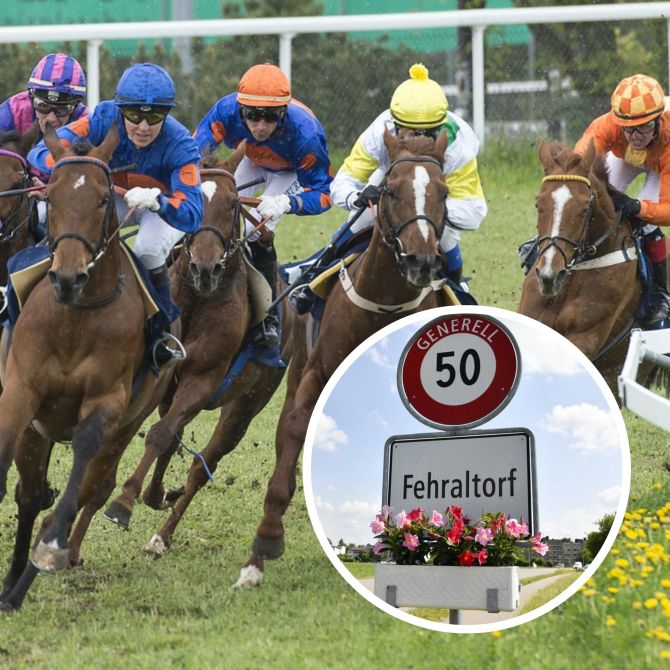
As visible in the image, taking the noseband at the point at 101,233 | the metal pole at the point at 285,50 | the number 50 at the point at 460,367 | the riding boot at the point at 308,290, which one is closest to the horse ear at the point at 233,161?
the riding boot at the point at 308,290

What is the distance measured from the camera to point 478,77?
1562 cm

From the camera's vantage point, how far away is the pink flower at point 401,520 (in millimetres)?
4820

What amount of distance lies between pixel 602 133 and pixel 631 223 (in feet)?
2.05

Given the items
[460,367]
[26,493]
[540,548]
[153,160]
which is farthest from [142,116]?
[540,548]

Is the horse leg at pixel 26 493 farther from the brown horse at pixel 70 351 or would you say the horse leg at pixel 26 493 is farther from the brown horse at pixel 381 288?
the brown horse at pixel 381 288

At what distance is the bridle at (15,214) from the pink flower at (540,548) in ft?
12.4

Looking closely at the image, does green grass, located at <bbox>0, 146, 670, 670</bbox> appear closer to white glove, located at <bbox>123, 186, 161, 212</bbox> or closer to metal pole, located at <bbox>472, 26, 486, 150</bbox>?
white glove, located at <bbox>123, 186, 161, 212</bbox>

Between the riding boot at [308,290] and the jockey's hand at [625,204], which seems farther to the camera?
the jockey's hand at [625,204]

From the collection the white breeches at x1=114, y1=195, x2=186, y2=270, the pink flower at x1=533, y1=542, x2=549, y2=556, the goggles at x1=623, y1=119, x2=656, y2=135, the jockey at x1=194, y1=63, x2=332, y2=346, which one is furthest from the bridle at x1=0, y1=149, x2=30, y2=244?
the pink flower at x1=533, y1=542, x2=549, y2=556

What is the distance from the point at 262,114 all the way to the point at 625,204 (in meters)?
2.05

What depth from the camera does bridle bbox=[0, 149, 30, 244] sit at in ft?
24.7

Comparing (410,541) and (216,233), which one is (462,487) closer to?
(410,541)

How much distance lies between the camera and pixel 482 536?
15.4 ft

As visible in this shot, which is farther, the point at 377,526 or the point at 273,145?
the point at 273,145
